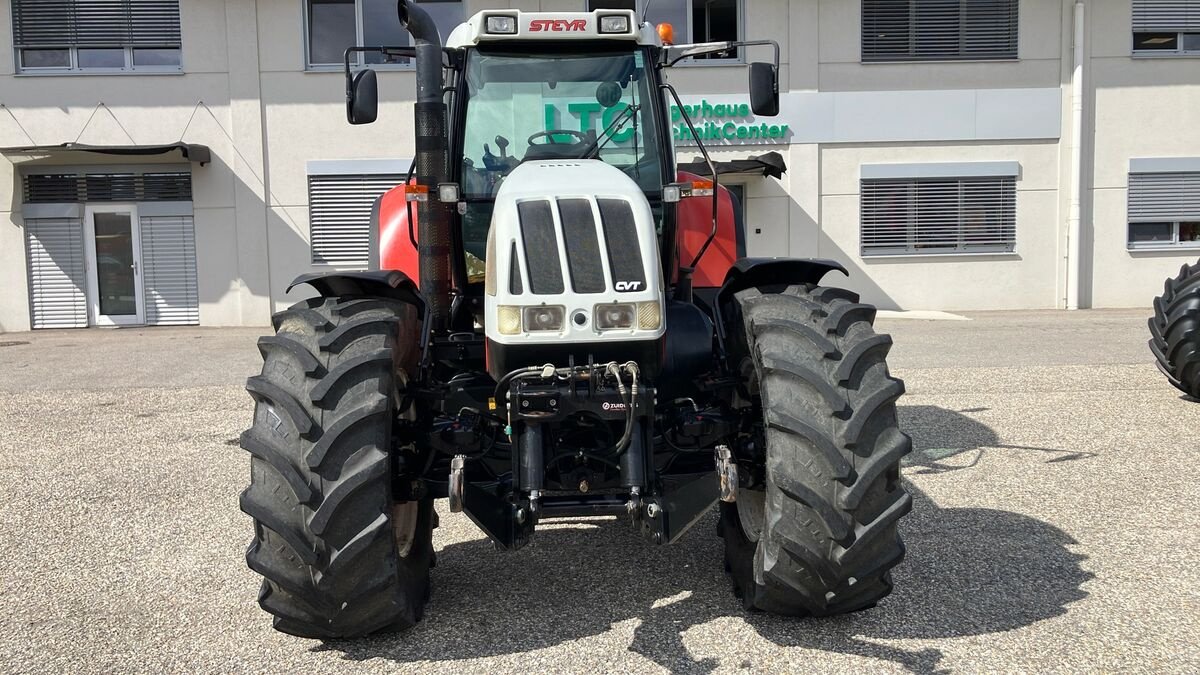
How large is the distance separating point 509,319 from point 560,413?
14.8 inches

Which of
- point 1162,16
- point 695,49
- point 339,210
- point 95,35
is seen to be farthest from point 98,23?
point 1162,16

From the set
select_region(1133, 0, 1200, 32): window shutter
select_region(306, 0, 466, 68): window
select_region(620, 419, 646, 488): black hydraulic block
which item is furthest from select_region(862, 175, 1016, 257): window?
select_region(620, 419, 646, 488): black hydraulic block

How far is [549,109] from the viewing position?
464 centimetres

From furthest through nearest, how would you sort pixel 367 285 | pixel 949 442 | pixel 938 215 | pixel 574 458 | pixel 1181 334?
pixel 938 215, pixel 1181 334, pixel 949 442, pixel 367 285, pixel 574 458

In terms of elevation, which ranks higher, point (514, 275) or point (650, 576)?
point (514, 275)

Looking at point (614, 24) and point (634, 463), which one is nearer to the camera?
point (634, 463)

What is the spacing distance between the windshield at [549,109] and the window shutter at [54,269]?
15347mm

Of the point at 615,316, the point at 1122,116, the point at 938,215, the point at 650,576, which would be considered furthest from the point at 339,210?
the point at 615,316

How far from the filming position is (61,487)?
6.16 m

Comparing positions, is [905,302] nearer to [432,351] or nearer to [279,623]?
[432,351]

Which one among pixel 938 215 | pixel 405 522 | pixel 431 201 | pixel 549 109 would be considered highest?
pixel 549 109

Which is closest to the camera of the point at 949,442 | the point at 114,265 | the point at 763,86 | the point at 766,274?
the point at 766,274

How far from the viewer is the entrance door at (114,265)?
17.4 metres

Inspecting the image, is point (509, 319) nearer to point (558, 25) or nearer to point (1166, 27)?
point (558, 25)
